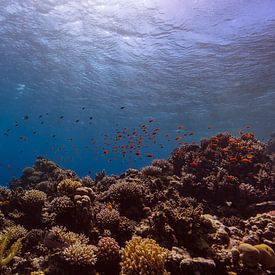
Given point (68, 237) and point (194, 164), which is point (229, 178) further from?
point (68, 237)

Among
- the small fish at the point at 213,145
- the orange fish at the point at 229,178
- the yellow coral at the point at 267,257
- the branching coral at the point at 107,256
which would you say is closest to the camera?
the yellow coral at the point at 267,257

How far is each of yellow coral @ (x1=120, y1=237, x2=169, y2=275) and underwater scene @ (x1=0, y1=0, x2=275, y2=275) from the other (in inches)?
1.1

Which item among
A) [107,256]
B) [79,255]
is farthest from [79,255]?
[107,256]

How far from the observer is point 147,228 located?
7.05m

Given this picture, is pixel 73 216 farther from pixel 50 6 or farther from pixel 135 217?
pixel 50 6

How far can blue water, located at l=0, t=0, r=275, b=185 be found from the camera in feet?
61.2

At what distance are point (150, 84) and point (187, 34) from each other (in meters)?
12.3

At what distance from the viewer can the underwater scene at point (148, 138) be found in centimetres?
607

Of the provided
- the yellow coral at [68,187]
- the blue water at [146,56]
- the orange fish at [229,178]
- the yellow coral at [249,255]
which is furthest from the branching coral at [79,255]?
the blue water at [146,56]

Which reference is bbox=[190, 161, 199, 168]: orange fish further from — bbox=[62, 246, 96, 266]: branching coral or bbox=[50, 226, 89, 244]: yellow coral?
bbox=[62, 246, 96, 266]: branching coral

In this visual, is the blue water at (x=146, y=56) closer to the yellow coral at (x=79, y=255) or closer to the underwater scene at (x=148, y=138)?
the underwater scene at (x=148, y=138)

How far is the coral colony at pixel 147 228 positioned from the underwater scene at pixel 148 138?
0.03m

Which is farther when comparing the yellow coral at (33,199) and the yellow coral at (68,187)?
the yellow coral at (33,199)

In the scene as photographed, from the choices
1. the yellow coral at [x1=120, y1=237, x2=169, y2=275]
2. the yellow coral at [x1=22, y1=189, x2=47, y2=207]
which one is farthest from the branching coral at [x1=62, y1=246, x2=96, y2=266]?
the yellow coral at [x1=22, y1=189, x2=47, y2=207]
